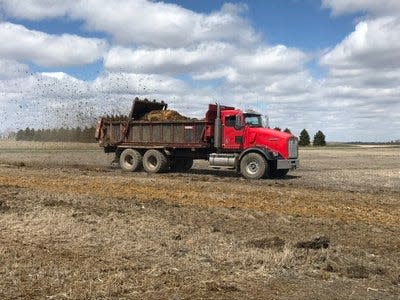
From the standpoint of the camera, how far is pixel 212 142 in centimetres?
2286

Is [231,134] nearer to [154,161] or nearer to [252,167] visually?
[252,167]

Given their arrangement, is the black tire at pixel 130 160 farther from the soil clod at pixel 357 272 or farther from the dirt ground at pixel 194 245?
the soil clod at pixel 357 272

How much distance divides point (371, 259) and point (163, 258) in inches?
120

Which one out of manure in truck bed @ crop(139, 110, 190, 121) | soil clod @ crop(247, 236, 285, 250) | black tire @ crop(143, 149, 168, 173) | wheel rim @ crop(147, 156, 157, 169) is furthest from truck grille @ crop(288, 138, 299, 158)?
soil clod @ crop(247, 236, 285, 250)

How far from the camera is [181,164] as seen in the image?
25.6m

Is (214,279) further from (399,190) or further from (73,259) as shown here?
(399,190)

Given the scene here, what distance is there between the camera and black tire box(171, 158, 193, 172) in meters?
25.4

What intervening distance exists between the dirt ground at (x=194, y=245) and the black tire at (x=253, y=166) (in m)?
5.90

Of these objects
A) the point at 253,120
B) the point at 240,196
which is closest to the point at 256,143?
the point at 253,120

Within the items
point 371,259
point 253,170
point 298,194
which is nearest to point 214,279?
point 371,259

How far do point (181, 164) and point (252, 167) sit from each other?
15.8ft

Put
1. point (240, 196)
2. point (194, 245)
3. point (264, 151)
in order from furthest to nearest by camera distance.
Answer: point (264, 151) < point (240, 196) < point (194, 245)

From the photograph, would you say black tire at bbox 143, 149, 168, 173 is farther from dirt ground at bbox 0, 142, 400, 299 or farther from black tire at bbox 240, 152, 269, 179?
dirt ground at bbox 0, 142, 400, 299

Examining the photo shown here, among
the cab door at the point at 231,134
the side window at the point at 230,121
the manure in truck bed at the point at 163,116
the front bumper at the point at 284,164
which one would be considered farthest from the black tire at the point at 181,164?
the front bumper at the point at 284,164
